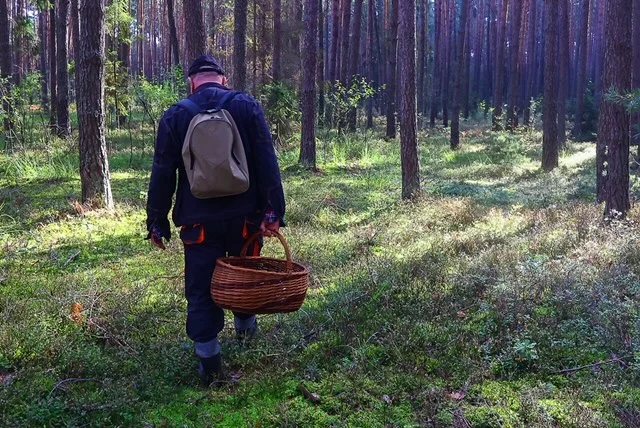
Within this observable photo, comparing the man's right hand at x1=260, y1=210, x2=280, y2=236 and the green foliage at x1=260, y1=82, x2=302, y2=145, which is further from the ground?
the green foliage at x1=260, y1=82, x2=302, y2=145

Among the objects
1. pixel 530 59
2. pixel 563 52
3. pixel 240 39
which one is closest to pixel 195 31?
pixel 240 39

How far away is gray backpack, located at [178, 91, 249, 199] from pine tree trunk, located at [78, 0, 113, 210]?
5.01 meters

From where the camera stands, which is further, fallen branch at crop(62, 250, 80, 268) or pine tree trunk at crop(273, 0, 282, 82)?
pine tree trunk at crop(273, 0, 282, 82)

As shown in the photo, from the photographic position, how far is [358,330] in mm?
4137

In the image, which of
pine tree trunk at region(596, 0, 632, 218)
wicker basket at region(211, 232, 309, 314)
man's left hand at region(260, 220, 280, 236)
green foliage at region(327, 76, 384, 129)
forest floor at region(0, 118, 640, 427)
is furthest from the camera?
green foliage at region(327, 76, 384, 129)

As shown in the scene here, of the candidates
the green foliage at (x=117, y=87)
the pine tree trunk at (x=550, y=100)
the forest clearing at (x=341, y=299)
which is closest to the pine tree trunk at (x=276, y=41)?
the green foliage at (x=117, y=87)

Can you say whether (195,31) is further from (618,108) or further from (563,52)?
(563,52)

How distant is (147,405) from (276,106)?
13916 mm

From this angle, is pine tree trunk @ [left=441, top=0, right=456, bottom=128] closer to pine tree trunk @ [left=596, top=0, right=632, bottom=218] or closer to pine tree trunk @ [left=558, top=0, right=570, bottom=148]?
pine tree trunk @ [left=558, top=0, right=570, bottom=148]

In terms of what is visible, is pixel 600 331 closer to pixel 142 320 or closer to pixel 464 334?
pixel 464 334

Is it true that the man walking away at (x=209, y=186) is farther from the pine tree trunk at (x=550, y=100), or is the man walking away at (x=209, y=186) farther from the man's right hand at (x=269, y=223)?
the pine tree trunk at (x=550, y=100)

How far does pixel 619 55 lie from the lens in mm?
7297

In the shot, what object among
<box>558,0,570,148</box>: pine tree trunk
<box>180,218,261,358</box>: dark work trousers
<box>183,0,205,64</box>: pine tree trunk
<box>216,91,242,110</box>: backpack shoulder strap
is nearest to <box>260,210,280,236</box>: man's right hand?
<box>180,218,261,358</box>: dark work trousers

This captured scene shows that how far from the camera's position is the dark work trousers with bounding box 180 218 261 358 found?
11.3 ft
